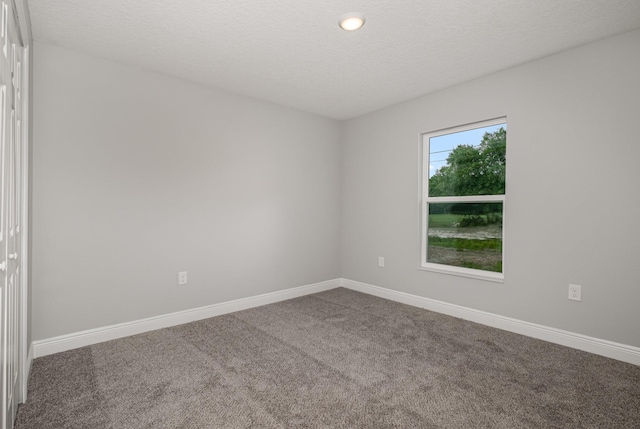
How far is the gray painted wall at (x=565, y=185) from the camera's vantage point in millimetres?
2369

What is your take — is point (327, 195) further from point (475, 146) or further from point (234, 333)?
point (234, 333)

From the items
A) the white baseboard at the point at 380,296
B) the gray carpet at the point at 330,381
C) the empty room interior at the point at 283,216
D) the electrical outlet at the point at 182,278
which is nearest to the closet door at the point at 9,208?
the empty room interior at the point at 283,216

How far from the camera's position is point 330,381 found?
2078 millimetres

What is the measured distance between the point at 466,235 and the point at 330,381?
6.98ft

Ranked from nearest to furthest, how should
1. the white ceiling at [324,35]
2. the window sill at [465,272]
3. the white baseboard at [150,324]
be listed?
1. the white ceiling at [324,35]
2. the white baseboard at [150,324]
3. the window sill at [465,272]

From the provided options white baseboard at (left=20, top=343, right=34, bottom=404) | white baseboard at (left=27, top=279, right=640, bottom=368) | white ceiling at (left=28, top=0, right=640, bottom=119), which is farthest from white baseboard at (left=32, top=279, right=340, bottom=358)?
white ceiling at (left=28, top=0, right=640, bottom=119)

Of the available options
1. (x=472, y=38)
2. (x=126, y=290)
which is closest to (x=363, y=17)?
(x=472, y=38)

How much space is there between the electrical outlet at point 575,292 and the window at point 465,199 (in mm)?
531

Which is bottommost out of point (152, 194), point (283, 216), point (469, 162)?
point (283, 216)

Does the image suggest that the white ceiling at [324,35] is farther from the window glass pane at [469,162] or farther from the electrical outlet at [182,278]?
the electrical outlet at [182,278]

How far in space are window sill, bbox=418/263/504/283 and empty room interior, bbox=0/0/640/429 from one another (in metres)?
0.03

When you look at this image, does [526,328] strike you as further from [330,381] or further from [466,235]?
[330,381]

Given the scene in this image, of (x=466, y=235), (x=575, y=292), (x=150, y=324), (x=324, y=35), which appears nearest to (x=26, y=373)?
(x=150, y=324)

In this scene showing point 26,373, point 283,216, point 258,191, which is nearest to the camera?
point 26,373
